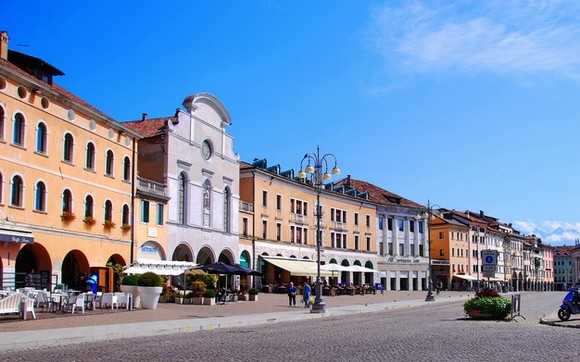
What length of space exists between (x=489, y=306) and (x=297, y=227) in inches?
1606

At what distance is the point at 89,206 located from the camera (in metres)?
38.0

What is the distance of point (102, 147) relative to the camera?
39.1 metres

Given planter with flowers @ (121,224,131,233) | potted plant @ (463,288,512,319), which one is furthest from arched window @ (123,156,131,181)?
potted plant @ (463,288,512,319)

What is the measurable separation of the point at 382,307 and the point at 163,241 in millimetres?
14787

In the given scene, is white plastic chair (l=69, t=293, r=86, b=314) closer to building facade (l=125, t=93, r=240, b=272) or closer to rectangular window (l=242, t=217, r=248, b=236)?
building facade (l=125, t=93, r=240, b=272)

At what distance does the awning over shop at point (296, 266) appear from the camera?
2324 inches

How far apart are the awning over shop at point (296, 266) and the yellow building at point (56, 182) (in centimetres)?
1957

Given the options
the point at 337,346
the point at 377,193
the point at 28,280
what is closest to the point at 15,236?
the point at 28,280

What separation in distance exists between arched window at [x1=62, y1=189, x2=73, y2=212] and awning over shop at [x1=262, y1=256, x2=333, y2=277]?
2557 centimetres

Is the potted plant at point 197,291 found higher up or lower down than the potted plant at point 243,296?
higher up

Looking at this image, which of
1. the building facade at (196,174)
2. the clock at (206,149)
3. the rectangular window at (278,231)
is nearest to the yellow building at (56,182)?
the building facade at (196,174)

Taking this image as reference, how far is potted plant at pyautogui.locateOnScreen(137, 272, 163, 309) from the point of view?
3064cm

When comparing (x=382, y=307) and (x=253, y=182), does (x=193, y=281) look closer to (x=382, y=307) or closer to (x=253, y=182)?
(x=382, y=307)

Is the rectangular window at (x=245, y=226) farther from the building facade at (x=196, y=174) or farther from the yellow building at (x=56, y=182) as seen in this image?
the yellow building at (x=56, y=182)
